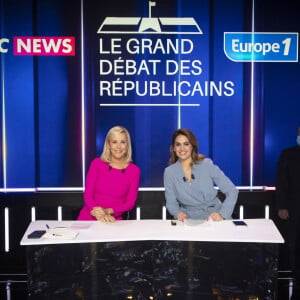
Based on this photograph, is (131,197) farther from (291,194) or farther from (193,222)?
(291,194)

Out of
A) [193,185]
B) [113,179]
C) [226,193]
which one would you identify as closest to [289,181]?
[226,193]

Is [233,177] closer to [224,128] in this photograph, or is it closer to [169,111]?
[224,128]

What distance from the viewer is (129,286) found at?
305 centimetres

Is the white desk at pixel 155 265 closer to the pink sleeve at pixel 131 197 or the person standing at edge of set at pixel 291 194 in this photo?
the pink sleeve at pixel 131 197

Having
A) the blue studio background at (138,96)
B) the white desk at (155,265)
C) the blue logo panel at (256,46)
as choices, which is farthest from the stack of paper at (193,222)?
the blue logo panel at (256,46)

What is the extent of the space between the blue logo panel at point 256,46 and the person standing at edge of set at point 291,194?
2.88 feet

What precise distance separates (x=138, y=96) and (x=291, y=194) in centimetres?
170

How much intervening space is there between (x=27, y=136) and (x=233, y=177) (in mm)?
2062

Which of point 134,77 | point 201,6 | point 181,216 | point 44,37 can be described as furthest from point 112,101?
point 181,216

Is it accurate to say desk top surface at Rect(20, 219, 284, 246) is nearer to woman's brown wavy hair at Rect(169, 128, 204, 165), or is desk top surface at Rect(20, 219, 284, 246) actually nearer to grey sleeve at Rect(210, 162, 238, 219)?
grey sleeve at Rect(210, 162, 238, 219)

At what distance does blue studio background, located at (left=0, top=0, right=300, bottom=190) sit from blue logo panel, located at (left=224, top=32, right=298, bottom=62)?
58 millimetres

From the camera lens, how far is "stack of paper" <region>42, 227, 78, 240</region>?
3.00 meters

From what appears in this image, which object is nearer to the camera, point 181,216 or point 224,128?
point 181,216

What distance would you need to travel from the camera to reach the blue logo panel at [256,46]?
15.3 feet
